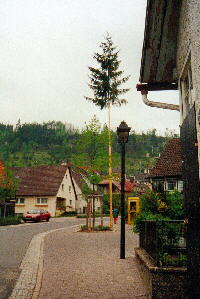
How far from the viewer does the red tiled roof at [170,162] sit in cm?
3300

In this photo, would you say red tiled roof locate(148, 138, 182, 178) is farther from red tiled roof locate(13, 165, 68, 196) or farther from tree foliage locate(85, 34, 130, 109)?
red tiled roof locate(13, 165, 68, 196)

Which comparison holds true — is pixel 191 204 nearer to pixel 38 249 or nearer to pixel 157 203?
pixel 157 203

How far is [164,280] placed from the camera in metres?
5.72

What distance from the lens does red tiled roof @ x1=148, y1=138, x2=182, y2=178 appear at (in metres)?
33.0

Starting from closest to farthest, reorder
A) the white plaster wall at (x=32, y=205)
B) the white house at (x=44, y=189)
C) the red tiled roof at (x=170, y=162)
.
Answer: the red tiled roof at (x=170, y=162), the white plaster wall at (x=32, y=205), the white house at (x=44, y=189)

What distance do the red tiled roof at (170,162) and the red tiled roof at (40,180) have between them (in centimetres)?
2030

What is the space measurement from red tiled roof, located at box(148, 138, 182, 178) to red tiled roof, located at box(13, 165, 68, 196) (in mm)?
20305

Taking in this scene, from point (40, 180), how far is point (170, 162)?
979 inches

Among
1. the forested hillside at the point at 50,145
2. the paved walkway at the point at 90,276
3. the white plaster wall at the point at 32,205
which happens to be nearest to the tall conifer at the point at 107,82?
the paved walkway at the point at 90,276

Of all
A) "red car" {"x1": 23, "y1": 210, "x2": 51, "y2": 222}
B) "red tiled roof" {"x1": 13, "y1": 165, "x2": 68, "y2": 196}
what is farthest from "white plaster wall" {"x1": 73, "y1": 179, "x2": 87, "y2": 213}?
"red car" {"x1": 23, "y1": 210, "x2": 51, "y2": 222}

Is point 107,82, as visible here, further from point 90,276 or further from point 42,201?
point 42,201

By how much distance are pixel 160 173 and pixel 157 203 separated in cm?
2555

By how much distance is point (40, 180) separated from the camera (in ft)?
174

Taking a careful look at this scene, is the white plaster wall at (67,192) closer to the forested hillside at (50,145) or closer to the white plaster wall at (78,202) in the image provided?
the white plaster wall at (78,202)
